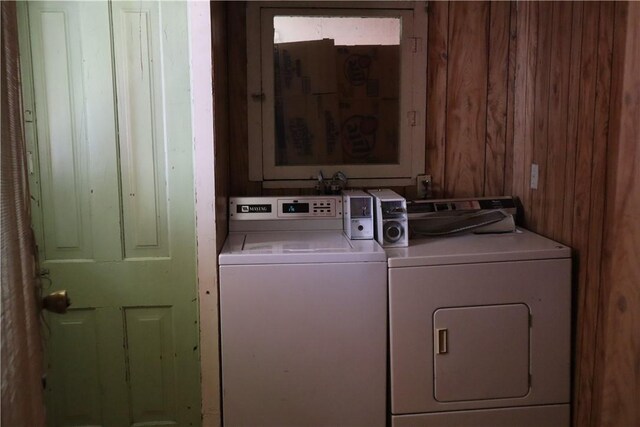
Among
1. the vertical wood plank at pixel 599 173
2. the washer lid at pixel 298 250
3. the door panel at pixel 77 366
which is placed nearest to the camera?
the vertical wood plank at pixel 599 173

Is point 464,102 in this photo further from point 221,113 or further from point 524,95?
point 221,113

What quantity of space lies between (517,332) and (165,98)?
1592 mm

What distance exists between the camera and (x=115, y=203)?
212 centimetres

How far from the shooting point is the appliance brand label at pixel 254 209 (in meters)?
2.49

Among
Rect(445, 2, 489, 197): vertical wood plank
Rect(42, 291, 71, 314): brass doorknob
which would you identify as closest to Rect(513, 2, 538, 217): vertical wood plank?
Rect(445, 2, 489, 197): vertical wood plank

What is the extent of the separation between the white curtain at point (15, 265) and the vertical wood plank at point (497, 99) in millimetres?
2212

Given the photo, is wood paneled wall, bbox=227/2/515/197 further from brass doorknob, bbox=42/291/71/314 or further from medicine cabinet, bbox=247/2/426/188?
brass doorknob, bbox=42/291/71/314

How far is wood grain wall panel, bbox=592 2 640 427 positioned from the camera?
179 cm

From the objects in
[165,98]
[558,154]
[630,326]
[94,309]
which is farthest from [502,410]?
[165,98]

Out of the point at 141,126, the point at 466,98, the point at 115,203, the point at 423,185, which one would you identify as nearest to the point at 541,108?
the point at 466,98

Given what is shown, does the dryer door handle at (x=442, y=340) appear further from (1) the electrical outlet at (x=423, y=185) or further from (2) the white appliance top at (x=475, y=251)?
(1) the electrical outlet at (x=423, y=185)

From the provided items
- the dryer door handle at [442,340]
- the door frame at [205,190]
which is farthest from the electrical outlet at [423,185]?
the door frame at [205,190]

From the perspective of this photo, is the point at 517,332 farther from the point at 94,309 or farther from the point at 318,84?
the point at 94,309

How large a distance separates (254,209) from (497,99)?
1.29m
